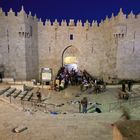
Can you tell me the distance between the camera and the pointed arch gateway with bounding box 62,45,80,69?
91.5ft

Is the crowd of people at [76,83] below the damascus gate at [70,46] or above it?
below

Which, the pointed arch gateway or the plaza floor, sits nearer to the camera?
the plaza floor

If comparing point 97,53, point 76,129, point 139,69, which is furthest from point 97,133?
point 97,53

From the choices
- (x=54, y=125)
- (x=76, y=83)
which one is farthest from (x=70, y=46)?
(x=54, y=125)

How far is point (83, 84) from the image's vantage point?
20688mm

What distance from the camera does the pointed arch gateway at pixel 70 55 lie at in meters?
27.9

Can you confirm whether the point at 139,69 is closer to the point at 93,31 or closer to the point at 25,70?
the point at 93,31

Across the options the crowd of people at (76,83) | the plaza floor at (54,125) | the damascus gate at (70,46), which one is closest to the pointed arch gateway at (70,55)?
the damascus gate at (70,46)

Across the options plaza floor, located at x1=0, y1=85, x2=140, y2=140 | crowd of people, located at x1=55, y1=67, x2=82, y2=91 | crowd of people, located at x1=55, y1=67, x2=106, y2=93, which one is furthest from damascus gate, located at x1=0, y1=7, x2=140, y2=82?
plaza floor, located at x1=0, y1=85, x2=140, y2=140

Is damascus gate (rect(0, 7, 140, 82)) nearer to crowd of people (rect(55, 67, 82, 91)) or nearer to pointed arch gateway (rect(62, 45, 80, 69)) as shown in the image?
pointed arch gateway (rect(62, 45, 80, 69))

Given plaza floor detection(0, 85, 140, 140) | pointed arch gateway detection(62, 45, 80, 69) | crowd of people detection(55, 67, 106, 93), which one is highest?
pointed arch gateway detection(62, 45, 80, 69)

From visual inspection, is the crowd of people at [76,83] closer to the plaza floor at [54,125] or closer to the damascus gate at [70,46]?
the damascus gate at [70,46]

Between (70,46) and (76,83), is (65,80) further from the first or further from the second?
(70,46)

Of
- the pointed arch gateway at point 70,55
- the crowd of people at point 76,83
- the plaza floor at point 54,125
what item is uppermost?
the pointed arch gateway at point 70,55
